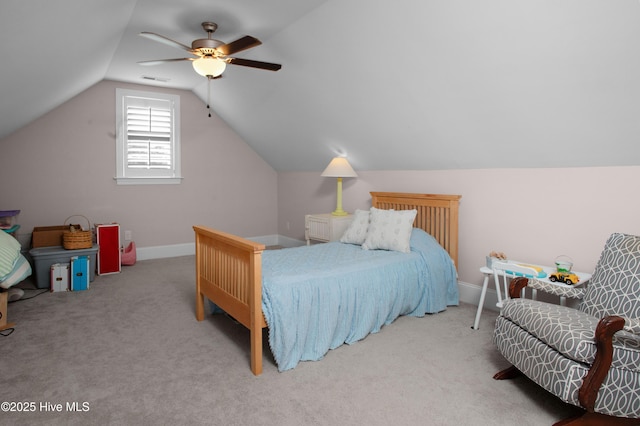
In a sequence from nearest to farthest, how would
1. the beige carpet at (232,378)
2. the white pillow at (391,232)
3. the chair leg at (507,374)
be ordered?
the beige carpet at (232,378)
the chair leg at (507,374)
the white pillow at (391,232)

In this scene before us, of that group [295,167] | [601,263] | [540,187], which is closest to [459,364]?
[601,263]

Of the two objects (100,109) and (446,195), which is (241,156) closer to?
(100,109)

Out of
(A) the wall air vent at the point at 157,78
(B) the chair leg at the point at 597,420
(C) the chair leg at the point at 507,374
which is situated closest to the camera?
(B) the chair leg at the point at 597,420

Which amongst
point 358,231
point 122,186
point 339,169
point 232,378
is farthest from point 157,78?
point 232,378

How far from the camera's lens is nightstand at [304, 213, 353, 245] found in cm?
459

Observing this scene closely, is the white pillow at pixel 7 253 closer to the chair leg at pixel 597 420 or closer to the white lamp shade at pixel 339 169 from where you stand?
Answer: the white lamp shade at pixel 339 169

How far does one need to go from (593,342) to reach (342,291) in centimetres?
144

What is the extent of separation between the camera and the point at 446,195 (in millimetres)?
3725

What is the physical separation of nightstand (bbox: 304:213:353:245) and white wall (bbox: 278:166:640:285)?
68cm

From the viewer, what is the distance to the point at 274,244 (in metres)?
6.62

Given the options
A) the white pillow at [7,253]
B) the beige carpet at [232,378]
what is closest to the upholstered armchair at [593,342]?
the beige carpet at [232,378]

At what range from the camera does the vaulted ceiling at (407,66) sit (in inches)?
85.6

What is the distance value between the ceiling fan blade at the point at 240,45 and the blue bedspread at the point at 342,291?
158 centimetres

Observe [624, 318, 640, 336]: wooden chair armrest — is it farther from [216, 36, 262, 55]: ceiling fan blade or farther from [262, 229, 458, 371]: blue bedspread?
[216, 36, 262, 55]: ceiling fan blade
